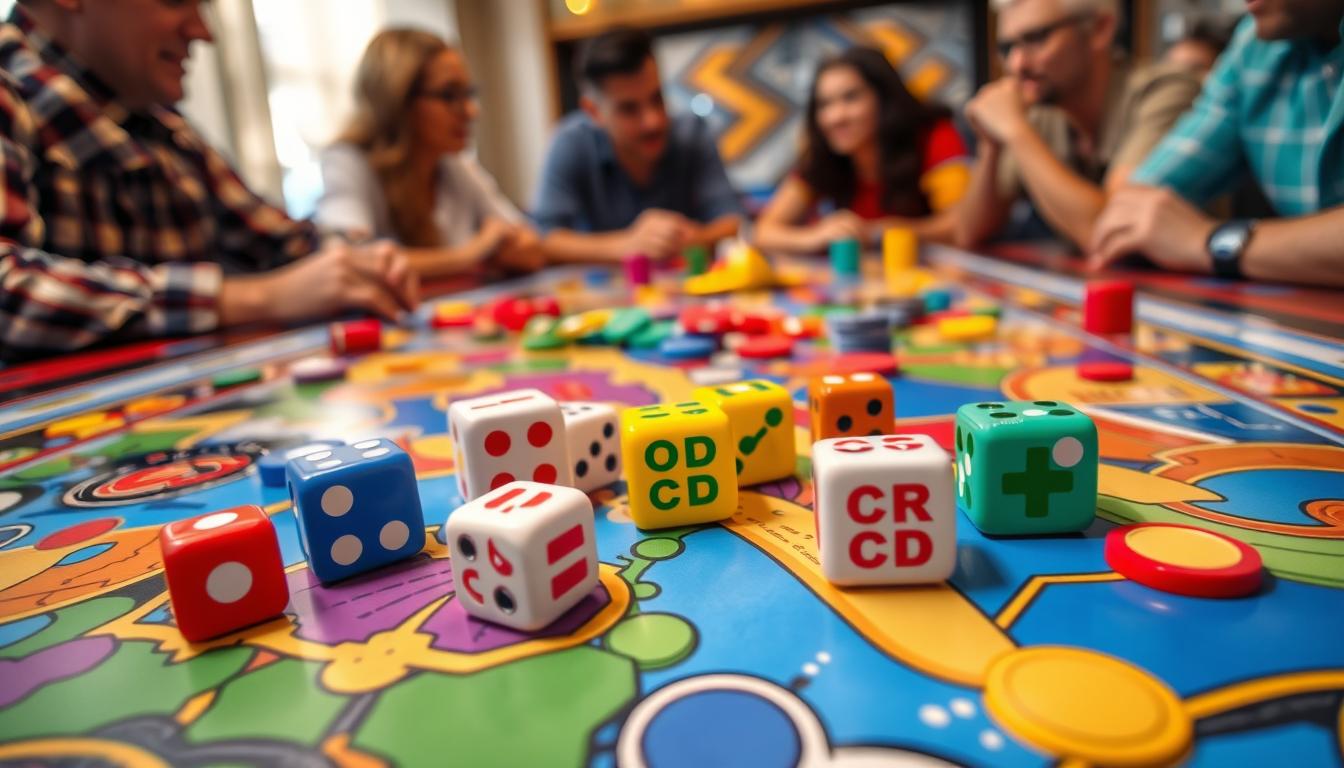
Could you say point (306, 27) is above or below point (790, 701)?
above

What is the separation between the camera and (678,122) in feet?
→ 10.3

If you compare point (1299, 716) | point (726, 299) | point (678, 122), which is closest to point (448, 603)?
point (1299, 716)

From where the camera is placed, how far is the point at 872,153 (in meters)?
2.81

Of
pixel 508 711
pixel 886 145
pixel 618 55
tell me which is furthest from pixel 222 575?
pixel 886 145

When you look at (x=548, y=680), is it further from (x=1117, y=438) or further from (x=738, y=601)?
(x=1117, y=438)

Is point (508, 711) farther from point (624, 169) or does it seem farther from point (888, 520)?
point (624, 169)

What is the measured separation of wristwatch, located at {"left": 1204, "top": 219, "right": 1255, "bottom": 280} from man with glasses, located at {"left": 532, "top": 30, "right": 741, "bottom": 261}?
1466mm

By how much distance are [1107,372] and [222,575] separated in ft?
2.86

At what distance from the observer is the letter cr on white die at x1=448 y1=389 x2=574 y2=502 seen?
2.08 ft

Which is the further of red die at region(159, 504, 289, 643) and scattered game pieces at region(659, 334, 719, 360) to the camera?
scattered game pieces at region(659, 334, 719, 360)

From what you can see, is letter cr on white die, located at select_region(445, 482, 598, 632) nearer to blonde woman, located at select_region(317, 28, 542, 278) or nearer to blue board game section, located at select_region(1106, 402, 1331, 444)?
blue board game section, located at select_region(1106, 402, 1331, 444)

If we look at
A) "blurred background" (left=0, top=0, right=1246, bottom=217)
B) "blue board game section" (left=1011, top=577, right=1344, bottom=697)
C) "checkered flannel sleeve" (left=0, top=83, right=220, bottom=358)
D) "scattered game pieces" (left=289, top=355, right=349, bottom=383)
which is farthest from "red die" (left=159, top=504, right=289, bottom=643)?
"blurred background" (left=0, top=0, right=1246, bottom=217)

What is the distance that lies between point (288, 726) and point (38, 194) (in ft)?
4.32

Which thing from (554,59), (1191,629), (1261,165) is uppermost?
(554,59)
